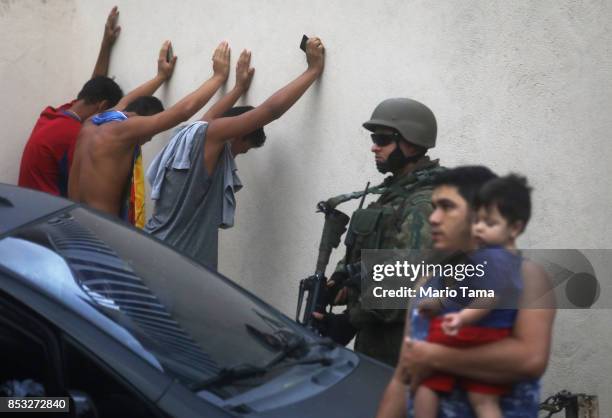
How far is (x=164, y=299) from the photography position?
316cm

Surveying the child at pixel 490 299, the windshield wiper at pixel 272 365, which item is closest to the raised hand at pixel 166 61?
the windshield wiper at pixel 272 365

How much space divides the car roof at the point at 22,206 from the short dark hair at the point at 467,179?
4.22ft

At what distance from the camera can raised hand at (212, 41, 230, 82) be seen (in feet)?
20.7

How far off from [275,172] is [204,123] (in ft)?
2.23

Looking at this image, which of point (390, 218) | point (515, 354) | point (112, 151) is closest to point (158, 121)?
point (112, 151)

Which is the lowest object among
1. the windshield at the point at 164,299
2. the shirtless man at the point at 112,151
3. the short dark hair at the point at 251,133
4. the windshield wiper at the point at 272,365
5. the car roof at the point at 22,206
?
the windshield wiper at the point at 272,365

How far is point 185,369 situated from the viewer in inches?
110

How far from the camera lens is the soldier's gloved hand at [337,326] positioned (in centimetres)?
412

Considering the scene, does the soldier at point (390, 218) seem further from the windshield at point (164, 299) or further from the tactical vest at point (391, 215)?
the windshield at point (164, 299)

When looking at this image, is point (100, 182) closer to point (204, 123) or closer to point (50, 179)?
point (204, 123)

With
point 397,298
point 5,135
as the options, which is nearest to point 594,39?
point 397,298

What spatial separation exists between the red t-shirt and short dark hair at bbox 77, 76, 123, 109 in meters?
0.19

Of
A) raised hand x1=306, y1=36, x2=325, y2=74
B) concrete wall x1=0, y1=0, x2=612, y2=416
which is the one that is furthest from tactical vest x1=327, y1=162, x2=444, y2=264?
raised hand x1=306, y1=36, x2=325, y2=74

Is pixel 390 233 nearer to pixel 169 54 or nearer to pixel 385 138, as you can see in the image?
pixel 385 138
